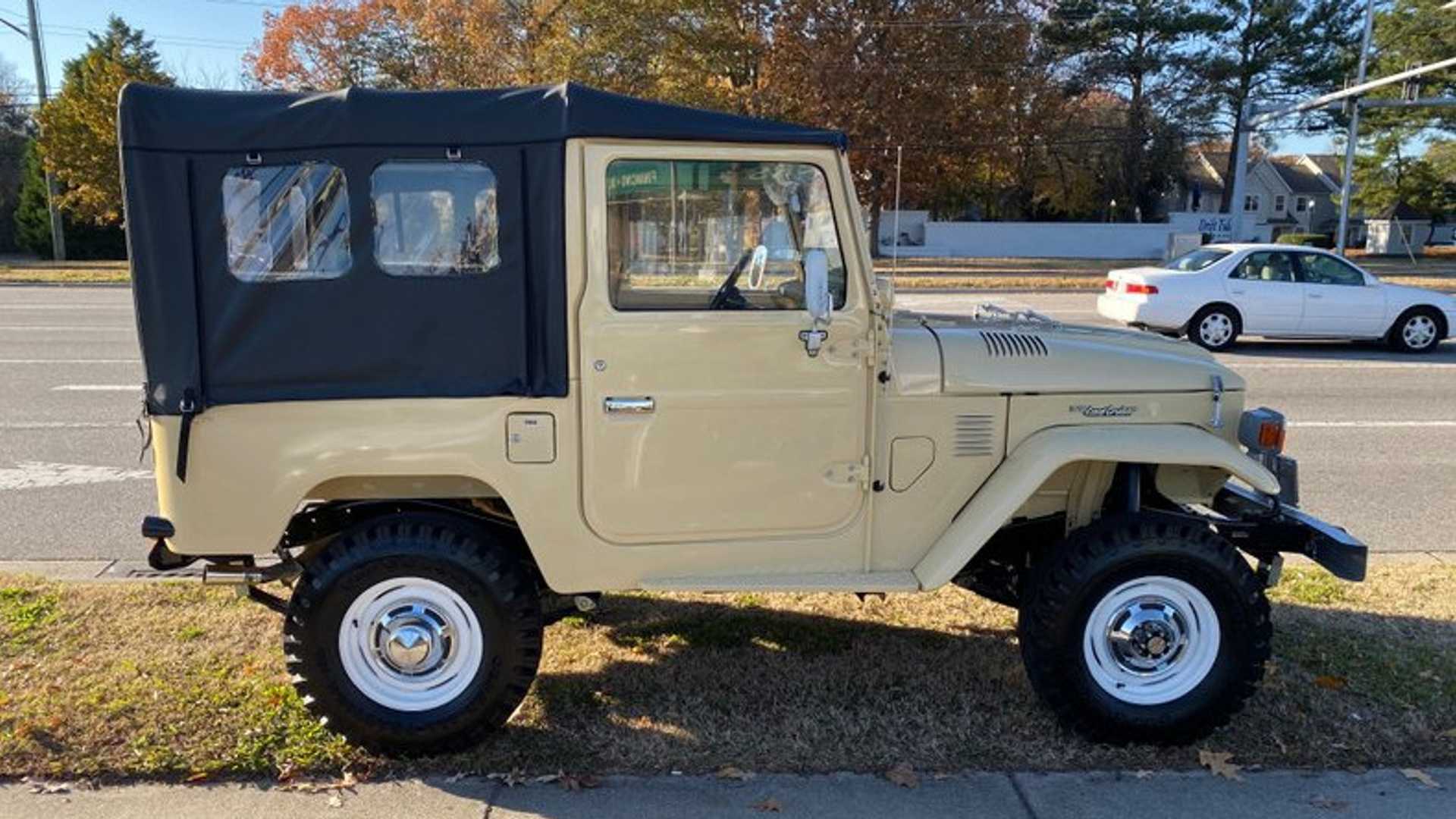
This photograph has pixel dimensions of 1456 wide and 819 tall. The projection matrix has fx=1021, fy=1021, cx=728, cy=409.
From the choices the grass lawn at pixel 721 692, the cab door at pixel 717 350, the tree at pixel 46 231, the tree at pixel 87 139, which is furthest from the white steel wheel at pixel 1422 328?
the tree at pixel 46 231

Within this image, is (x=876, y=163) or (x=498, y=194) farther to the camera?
(x=876, y=163)

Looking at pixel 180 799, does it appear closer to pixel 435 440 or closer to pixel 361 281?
pixel 435 440

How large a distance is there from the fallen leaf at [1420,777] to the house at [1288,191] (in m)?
71.0

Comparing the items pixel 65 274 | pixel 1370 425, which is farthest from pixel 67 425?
pixel 65 274

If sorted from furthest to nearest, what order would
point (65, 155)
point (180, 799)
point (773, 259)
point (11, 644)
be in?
point (65, 155) → point (11, 644) → point (773, 259) → point (180, 799)

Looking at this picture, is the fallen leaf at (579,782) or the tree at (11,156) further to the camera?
the tree at (11,156)

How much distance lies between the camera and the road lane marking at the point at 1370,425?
899cm

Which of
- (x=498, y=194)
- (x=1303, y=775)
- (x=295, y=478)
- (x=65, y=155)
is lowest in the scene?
(x=1303, y=775)

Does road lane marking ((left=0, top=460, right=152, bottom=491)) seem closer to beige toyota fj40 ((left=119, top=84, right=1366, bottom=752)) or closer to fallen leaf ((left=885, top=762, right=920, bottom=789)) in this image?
beige toyota fj40 ((left=119, top=84, right=1366, bottom=752))

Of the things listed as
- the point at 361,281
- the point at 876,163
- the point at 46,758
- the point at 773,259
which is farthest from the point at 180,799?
the point at 876,163

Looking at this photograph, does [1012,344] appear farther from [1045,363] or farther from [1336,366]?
[1336,366]

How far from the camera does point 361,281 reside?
10.8 feet

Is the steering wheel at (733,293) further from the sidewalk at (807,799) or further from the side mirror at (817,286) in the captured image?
the sidewalk at (807,799)

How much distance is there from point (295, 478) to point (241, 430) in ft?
0.76
